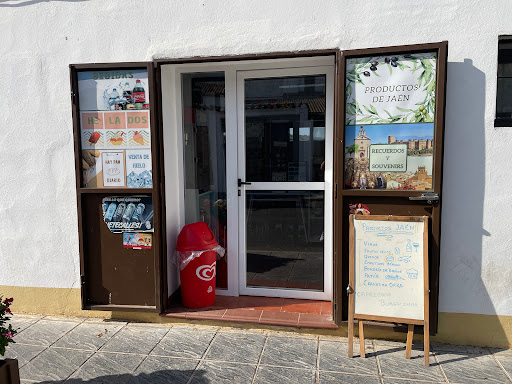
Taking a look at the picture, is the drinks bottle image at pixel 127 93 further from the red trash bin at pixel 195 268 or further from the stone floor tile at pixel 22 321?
the stone floor tile at pixel 22 321

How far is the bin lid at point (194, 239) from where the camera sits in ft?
13.1

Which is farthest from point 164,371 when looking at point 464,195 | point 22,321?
point 464,195

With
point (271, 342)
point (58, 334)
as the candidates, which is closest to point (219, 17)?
point (271, 342)

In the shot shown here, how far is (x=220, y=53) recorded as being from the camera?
11.8ft

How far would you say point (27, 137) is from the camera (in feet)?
13.1

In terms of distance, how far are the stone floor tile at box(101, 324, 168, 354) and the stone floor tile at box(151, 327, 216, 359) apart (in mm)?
77

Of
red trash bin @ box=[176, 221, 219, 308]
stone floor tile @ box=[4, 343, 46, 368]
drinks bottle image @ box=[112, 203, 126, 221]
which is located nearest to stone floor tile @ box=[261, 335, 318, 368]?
red trash bin @ box=[176, 221, 219, 308]

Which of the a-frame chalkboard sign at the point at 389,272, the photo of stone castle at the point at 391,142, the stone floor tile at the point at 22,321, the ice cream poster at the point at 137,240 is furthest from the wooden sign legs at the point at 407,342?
the stone floor tile at the point at 22,321

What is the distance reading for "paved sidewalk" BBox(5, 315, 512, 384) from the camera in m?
3.01

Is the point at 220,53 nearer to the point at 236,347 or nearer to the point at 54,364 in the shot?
the point at 236,347

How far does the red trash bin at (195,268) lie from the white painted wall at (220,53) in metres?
1.14

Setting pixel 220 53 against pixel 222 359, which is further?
pixel 220 53

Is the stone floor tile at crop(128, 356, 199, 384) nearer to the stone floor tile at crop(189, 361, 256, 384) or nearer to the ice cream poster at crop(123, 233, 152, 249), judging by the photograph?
the stone floor tile at crop(189, 361, 256, 384)

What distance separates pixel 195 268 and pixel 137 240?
2.17 ft
